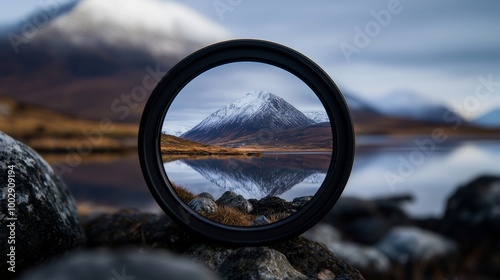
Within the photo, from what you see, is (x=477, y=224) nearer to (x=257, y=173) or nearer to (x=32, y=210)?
(x=257, y=173)

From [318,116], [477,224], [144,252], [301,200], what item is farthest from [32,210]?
[477,224]

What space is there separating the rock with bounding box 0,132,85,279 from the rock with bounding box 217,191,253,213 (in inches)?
33.0

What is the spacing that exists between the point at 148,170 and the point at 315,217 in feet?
2.76

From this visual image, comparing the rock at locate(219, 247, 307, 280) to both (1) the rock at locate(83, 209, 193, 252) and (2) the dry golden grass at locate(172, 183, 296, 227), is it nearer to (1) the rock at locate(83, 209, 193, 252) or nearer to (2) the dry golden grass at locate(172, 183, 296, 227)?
(2) the dry golden grass at locate(172, 183, 296, 227)

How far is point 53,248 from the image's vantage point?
8.60 feet

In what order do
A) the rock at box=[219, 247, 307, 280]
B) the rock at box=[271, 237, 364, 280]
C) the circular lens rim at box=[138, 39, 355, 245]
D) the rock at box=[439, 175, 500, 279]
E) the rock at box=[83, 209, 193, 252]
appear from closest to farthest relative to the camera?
1. the rock at box=[219, 247, 307, 280]
2. the rock at box=[271, 237, 364, 280]
3. the circular lens rim at box=[138, 39, 355, 245]
4. the rock at box=[83, 209, 193, 252]
5. the rock at box=[439, 175, 500, 279]

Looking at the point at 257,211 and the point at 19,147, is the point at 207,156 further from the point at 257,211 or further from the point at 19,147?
the point at 19,147

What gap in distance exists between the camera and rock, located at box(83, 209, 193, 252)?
2.93 m

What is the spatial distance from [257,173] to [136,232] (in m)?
0.97

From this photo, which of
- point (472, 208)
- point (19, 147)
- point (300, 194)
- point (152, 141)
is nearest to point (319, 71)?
point (300, 194)

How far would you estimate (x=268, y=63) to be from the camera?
2564 mm

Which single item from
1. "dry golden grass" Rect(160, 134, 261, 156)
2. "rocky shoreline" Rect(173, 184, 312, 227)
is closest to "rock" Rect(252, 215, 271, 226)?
"rocky shoreline" Rect(173, 184, 312, 227)

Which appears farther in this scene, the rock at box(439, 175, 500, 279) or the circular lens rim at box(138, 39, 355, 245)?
the rock at box(439, 175, 500, 279)

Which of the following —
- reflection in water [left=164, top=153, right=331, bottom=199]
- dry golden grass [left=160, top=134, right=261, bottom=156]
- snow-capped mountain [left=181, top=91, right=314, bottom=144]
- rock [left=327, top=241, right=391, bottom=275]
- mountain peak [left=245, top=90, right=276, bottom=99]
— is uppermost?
mountain peak [left=245, top=90, right=276, bottom=99]
